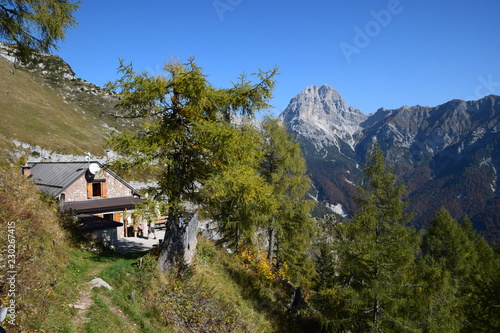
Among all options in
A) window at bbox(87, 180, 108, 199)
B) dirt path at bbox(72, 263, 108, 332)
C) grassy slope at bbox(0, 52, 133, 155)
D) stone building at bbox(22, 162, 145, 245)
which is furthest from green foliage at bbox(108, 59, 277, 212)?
grassy slope at bbox(0, 52, 133, 155)

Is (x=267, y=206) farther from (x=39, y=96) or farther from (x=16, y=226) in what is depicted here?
(x=39, y=96)

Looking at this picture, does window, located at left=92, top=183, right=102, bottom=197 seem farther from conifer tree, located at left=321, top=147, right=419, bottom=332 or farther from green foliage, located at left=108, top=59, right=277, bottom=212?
conifer tree, located at left=321, top=147, right=419, bottom=332

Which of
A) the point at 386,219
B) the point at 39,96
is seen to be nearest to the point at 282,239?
the point at 386,219

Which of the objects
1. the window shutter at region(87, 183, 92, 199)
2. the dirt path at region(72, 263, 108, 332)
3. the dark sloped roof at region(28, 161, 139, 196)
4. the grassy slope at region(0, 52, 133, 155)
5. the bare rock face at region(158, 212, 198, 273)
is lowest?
the dirt path at region(72, 263, 108, 332)

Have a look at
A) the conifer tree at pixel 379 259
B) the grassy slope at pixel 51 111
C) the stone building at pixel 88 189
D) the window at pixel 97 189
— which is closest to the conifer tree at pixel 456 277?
the conifer tree at pixel 379 259

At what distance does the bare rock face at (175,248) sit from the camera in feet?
41.2

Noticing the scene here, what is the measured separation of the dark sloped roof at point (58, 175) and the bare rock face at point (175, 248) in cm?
1596

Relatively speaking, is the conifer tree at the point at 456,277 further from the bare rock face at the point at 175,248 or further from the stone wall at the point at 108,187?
the stone wall at the point at 108,187

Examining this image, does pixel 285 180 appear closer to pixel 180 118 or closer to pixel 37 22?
pixel 180 118

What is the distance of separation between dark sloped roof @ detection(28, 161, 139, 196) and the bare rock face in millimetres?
15962

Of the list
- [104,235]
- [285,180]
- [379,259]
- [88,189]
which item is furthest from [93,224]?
[379,259]

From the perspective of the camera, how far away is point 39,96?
110188 mm

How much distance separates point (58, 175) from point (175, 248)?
2004cm

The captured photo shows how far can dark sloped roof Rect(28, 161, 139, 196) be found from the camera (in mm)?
24875
